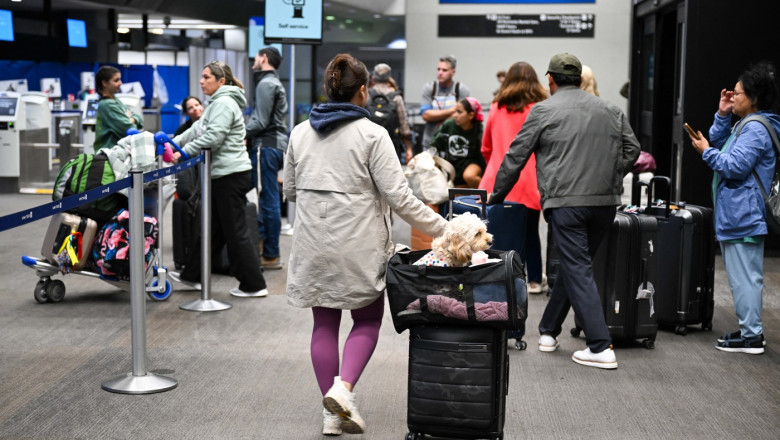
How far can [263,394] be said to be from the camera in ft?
16.0

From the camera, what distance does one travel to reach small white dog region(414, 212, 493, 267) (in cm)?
379

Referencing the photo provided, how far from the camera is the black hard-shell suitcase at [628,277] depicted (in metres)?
5.80

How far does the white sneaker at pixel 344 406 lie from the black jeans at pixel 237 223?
320 centimetres

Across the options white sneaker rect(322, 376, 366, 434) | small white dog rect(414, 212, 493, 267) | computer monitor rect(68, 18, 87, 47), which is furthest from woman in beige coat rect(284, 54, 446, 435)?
computer monitor rect(68, 18, 87, 47)

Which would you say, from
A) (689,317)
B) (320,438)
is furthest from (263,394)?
(689,317)

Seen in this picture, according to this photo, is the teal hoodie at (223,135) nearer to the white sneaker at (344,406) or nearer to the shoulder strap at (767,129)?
the white sneaker at (344,406)

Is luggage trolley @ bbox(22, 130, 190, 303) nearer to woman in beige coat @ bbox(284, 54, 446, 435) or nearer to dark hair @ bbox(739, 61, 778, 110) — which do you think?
woman in beige coat @ bbox(284, 54, 446, 435)

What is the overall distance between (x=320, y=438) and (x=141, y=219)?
1.46 metres

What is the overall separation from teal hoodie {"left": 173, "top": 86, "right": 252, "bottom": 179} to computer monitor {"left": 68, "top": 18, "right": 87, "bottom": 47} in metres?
16.9

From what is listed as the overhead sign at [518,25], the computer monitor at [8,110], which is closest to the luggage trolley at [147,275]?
the computer monitor at [8,110]

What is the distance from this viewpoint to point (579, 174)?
5.31 meters

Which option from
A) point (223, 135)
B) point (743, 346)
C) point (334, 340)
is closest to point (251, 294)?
point (223, 135)

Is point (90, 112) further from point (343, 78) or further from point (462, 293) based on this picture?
point (462, 293)

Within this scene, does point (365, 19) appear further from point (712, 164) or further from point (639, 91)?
point (712, 164)
